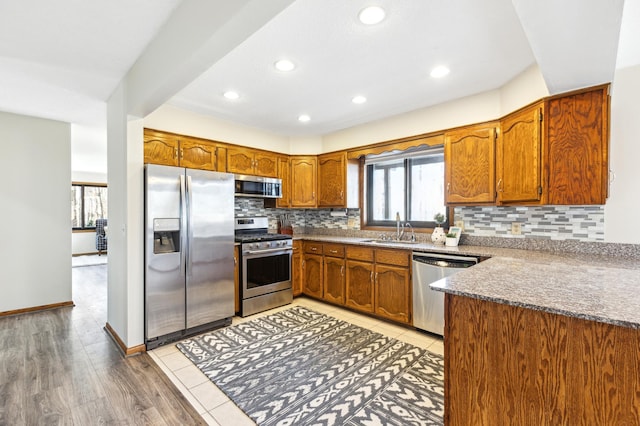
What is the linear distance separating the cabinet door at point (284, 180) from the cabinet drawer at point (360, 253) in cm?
128

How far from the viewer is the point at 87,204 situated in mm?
8789

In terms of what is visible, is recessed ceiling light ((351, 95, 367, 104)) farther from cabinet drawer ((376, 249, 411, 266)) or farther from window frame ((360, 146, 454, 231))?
cabinet drawer ((376, 249, 411, 266))

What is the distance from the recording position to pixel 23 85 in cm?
276

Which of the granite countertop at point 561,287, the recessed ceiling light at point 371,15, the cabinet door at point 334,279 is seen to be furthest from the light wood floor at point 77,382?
the recessed ceiling light at point 371,15

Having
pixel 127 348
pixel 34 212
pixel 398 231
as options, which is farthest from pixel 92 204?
pixel 398 231

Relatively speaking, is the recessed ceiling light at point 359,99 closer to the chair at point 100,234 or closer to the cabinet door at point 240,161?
the cabinet door at point 240,161

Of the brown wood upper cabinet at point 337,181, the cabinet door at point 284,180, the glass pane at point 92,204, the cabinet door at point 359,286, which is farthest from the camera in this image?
the glass pane at point 92,204

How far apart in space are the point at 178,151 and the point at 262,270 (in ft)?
5.55

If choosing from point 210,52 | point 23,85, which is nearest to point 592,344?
point 210,52

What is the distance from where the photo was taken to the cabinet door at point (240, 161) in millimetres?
3814

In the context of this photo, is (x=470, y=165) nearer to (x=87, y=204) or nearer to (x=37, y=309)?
(x=37, y=309)

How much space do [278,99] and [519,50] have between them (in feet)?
6.88

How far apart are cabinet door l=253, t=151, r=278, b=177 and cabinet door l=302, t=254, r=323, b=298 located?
4.23ft

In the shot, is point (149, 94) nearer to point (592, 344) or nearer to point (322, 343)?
point (322, 343)
